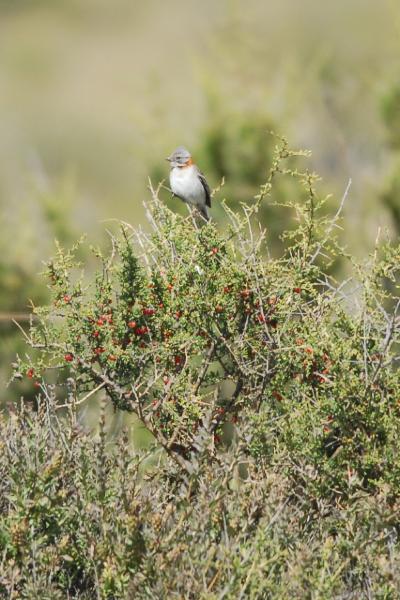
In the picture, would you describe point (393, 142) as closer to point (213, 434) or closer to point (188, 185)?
point (188, 185)

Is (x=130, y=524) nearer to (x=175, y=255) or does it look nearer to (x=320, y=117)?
(x=175, y=255)

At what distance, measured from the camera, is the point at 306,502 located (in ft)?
11.9

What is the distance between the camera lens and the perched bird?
7.02 m

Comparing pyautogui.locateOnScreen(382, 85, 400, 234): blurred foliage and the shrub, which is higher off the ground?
pyautogui.locateOnScreen(382, 85, 400, 234): blurred foliage

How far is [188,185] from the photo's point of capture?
730 centimetres

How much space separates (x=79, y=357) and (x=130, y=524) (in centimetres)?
102

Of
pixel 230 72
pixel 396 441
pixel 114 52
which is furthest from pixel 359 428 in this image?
pixel 114 52

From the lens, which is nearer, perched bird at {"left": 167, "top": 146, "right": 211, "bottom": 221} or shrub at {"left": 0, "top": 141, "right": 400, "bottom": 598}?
shrub at {"left": 0, "top": 141, "right": 400, "bottom": 598}

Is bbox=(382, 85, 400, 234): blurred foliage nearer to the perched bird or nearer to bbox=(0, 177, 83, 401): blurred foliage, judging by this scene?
bbox=(0, 177, 83, 401): blurred foliage

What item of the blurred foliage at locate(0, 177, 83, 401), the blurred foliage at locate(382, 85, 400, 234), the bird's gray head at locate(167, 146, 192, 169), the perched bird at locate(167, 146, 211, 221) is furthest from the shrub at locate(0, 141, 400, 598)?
the blurred foliage at locate(382, 85, 400, 234)

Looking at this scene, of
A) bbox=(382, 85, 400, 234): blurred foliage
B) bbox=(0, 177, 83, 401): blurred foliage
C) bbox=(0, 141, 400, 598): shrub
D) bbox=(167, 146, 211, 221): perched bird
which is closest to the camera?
bbox=(0, 141, 400, 598): shrub

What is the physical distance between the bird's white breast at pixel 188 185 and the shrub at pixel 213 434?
2.46 m

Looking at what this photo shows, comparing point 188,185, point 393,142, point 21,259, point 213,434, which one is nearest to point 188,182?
point 188,185

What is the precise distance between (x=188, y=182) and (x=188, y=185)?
0.05m
